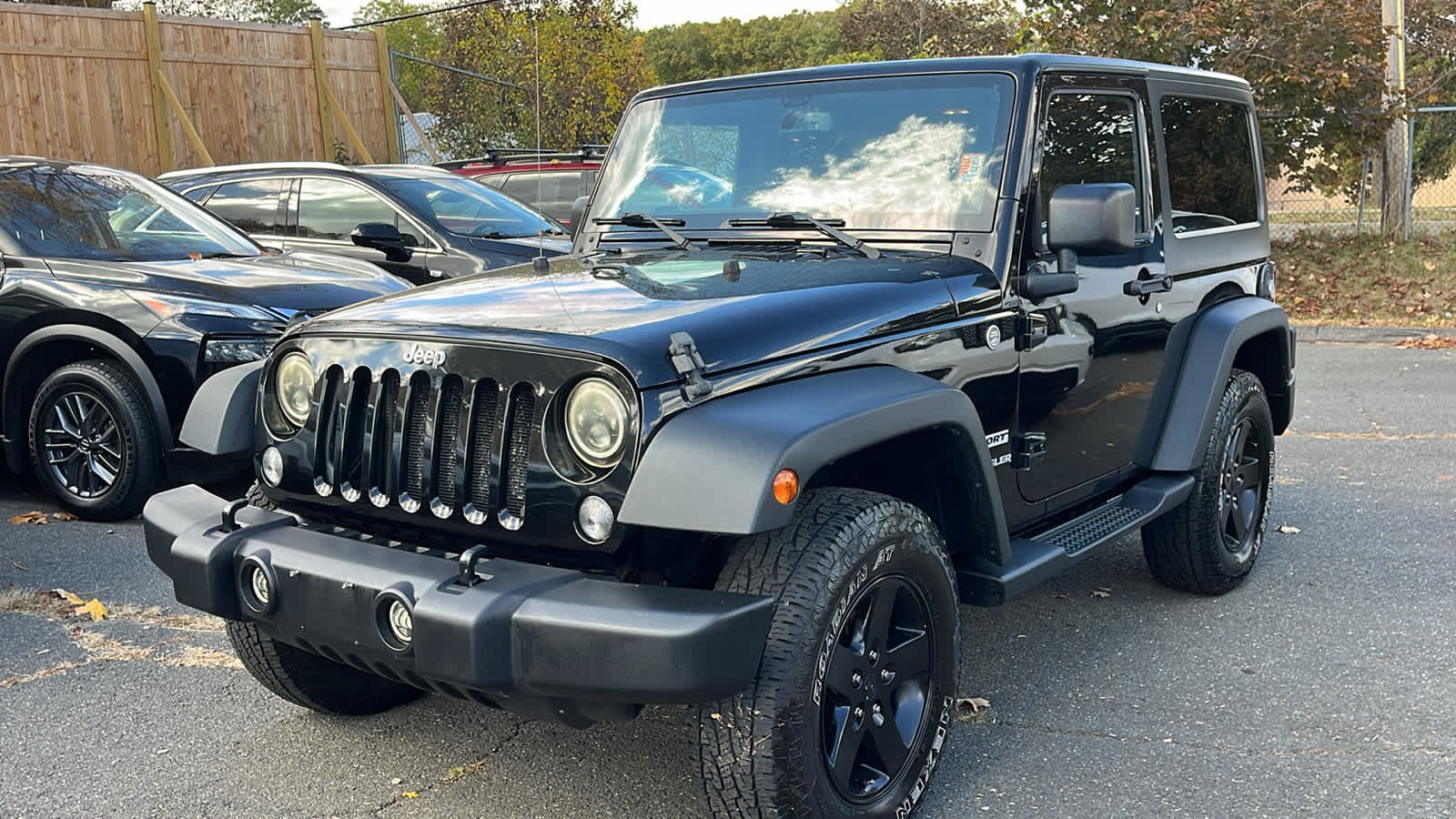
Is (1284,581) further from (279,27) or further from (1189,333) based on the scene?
(279,27)

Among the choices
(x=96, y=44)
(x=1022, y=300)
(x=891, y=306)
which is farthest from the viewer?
(x=96, y=44)

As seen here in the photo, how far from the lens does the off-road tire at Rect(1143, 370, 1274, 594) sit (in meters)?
4.70

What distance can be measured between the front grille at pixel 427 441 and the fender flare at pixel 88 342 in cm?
303

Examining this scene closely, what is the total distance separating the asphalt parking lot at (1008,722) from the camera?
134 inches

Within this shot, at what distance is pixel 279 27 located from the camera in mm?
16781

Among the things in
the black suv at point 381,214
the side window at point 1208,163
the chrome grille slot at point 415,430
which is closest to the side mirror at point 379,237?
the black suv at point 381,214

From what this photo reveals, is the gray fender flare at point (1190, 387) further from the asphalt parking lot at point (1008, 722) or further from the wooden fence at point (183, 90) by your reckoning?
the wooden fence at point (183, 90)

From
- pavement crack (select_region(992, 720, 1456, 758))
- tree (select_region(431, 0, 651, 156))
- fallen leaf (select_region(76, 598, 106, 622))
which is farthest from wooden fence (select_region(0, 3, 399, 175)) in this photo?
pavement crack (select_region(992, 720, 1456, 758))

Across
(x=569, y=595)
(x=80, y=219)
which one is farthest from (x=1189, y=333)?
(x=80, y=219)

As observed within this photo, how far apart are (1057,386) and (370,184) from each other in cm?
618

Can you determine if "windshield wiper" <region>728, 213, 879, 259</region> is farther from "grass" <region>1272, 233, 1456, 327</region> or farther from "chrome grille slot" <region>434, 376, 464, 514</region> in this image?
"grass" <region>1272, 233, 1456, 327</region>

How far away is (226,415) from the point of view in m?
3.50

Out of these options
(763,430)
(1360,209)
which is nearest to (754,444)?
(763,430)

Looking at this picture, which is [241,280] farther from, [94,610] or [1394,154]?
[1394,154]
